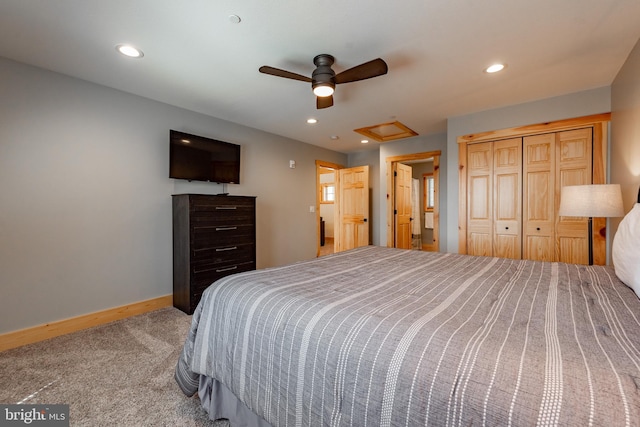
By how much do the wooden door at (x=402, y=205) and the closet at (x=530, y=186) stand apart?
1.59 m

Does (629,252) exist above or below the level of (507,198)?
below

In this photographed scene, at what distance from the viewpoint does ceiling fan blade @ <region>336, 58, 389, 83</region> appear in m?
1.96

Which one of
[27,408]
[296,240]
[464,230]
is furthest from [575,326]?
[296,240]

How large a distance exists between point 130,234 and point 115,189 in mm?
506

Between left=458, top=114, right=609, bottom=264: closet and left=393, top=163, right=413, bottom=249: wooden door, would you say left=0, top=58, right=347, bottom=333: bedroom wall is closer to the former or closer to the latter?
left=393, top=163, right=413, bottom=249: wooden door

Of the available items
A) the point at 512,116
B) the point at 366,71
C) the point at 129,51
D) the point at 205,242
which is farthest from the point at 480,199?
the point at 129,51

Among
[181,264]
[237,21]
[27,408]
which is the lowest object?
[27,408]

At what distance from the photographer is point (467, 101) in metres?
3.16

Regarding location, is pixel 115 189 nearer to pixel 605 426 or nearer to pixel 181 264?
pixel 181 264

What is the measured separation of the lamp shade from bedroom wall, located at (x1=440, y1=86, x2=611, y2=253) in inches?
49.8

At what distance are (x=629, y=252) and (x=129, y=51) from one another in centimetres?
354

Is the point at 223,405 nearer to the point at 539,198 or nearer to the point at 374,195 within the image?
the point at 539,198

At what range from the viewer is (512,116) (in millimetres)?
3301

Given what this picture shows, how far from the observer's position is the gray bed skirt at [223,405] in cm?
128
